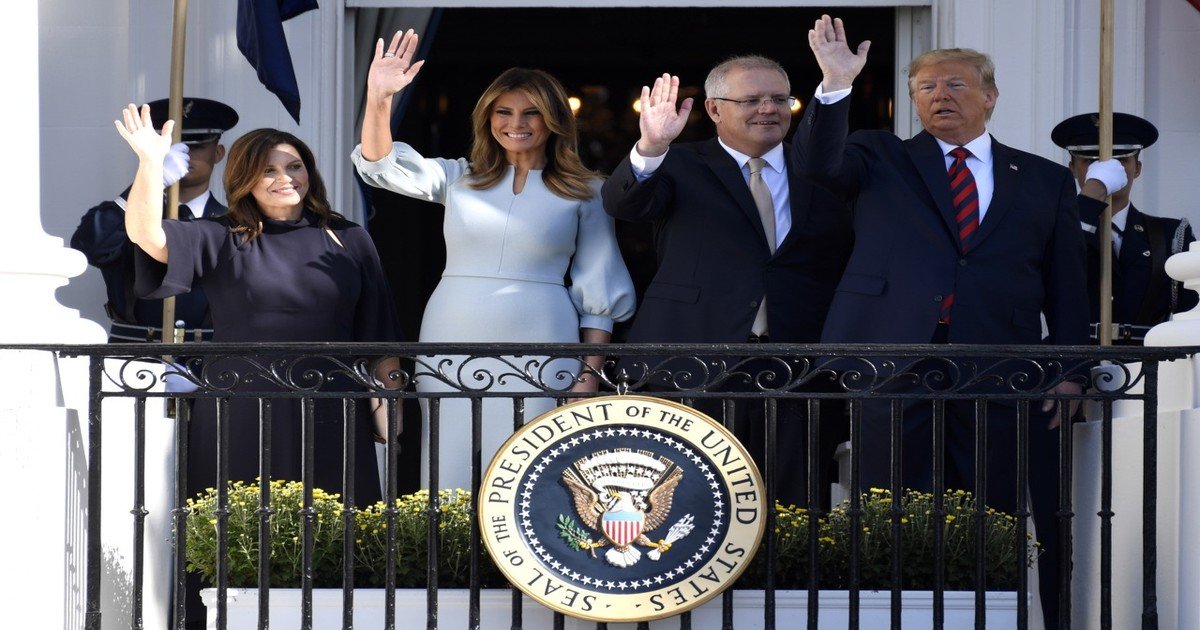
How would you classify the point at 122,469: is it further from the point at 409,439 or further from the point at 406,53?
the point at 409,439

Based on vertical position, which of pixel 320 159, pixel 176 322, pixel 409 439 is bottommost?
pixel 409 439

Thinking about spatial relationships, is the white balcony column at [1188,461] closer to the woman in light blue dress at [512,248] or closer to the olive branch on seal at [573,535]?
the olive branch on seal at [573,535]

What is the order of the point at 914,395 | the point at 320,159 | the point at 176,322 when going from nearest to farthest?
the point at 914,395 → the point at 176,322 → the point at 320,159

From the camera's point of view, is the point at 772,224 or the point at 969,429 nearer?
the point at 969,429

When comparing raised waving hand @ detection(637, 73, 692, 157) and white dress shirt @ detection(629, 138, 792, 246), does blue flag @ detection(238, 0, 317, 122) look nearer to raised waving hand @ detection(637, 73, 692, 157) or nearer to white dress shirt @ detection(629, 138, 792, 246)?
white dress shirt @ detection(629, 138, 792, 246)

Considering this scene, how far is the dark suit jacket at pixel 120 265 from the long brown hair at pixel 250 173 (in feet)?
2.51

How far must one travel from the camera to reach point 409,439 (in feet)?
33.1

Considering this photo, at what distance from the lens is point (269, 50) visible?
679 cm

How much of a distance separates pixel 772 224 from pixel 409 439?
4.58 metres

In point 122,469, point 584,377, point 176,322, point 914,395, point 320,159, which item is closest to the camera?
point 914,395

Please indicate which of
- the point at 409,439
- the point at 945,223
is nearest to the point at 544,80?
the point at 945,223

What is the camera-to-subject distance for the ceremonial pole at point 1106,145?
240 inches

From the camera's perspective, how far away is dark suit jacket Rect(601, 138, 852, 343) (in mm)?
5777

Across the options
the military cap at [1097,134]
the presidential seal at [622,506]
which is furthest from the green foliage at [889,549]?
the military cap at [1097,134]
